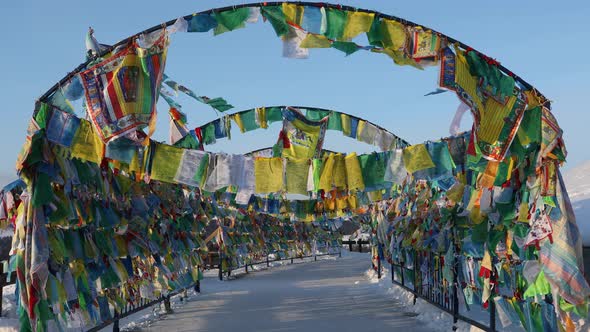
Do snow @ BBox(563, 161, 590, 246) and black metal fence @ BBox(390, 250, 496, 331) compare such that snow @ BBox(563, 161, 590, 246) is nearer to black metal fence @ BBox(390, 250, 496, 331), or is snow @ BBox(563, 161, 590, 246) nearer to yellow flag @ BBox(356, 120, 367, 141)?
black metal fence @ BBox(390, 250, 496, 331)

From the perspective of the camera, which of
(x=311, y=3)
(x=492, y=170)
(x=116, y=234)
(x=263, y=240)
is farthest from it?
(x=263, y=240)

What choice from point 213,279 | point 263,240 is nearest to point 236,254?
point 213,279

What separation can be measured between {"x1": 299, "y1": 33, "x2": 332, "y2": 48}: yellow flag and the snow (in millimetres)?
4308

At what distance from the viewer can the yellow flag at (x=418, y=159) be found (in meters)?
7.96

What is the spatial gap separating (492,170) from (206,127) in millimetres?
8029

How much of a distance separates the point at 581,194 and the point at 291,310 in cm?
699

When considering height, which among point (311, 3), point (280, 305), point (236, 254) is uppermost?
point (311, 3)

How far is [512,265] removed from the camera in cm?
746

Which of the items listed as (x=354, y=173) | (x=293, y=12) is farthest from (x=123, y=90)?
(x=354, y=173)

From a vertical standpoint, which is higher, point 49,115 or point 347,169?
point 49,115

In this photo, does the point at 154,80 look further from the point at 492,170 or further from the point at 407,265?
the point at 407,265

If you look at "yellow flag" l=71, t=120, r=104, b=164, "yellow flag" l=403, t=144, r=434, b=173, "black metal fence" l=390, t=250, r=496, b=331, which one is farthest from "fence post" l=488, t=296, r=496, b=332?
"yellow flag" l=71, t=120, r=104, b=164

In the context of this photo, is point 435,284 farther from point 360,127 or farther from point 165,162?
point 165,162

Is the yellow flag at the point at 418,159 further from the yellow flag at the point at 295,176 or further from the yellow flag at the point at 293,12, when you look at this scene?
the yellow flag at the point at 293,12
